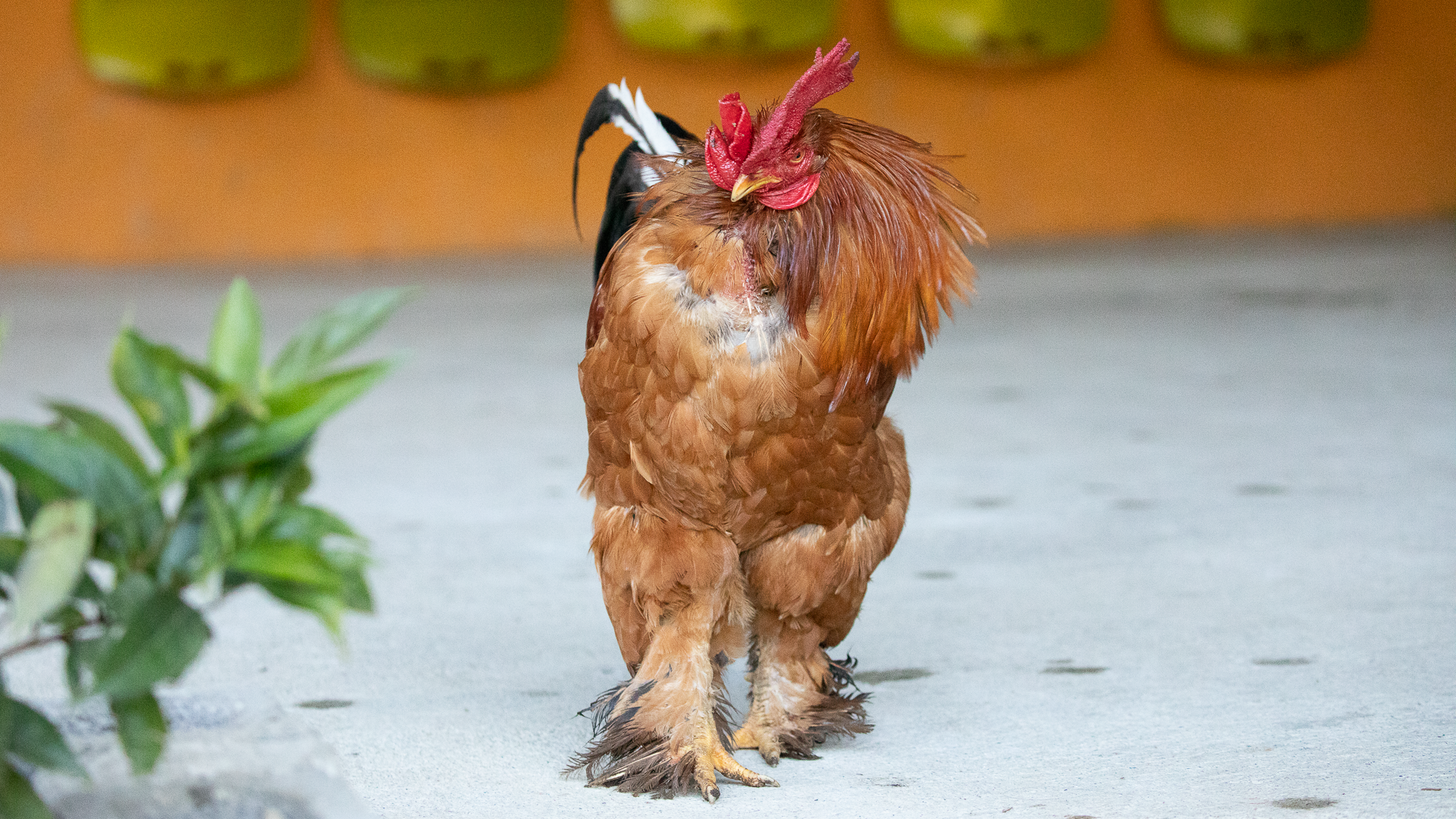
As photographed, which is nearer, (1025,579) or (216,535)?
(216,535)

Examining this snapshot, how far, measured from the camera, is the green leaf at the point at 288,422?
141 cm

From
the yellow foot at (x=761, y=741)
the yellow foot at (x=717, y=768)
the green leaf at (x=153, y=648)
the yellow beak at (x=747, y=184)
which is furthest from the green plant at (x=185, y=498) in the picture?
the yellow foot at (x=761, y=741)

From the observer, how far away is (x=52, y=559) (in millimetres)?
1326

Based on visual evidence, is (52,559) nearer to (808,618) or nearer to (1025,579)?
(808,618)

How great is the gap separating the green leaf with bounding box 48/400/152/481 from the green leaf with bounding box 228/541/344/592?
0.13 meters

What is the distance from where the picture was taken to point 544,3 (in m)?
9.18

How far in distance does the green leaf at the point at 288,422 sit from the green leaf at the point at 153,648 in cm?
13

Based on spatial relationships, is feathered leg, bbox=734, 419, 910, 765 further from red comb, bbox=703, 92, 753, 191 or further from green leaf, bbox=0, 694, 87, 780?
green leaf, bbox=0, 694, 87, 780

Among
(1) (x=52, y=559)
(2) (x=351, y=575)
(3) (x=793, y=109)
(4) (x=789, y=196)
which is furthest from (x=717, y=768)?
(1) (x=52, y=559)

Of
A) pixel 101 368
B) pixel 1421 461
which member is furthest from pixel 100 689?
pixel 101 368

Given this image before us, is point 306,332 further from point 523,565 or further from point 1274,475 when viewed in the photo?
point 1274,475

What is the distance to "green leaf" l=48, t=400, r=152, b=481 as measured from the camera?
4.75ft

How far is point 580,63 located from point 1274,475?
6005mm

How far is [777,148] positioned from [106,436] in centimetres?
113
